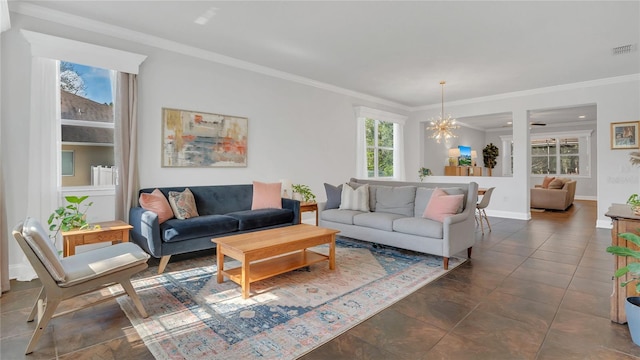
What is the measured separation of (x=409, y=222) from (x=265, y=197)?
2138mm

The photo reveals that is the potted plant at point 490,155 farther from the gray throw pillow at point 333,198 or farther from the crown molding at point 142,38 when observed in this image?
the gray throw pillow at point 333,198

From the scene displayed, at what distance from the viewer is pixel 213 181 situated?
186 inches

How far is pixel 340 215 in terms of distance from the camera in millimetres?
4652

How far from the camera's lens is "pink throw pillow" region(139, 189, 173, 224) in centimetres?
367

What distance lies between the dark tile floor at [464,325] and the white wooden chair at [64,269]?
0.64 feet

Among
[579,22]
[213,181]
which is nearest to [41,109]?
[213,181]

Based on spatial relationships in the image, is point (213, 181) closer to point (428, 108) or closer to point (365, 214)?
point (365, 214)

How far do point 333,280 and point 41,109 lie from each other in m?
3.55

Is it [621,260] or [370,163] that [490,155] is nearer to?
[370,163]

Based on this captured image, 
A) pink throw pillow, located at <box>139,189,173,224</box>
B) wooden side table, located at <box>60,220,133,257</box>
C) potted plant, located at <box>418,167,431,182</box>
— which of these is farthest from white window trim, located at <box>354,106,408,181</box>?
wooden side table, located at <box>60,220,133,257</box>

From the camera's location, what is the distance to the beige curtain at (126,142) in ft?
12.4

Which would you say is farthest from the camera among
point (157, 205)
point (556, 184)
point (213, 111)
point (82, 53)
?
point (556, 184)

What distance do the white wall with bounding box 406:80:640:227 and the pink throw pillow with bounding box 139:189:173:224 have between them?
6.88m

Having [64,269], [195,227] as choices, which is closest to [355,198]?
[195,227]
